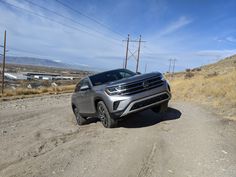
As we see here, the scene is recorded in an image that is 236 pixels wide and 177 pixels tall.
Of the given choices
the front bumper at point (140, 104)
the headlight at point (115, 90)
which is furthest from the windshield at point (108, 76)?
the front bumper at point (140, 104)

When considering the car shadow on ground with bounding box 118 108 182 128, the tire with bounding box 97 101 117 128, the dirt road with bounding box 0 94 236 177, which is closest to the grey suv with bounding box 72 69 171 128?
the tire with bounding box 97 101 117 128

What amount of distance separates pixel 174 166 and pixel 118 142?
1.98m

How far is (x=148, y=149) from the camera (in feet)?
19.0

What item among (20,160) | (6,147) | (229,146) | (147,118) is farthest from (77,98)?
(229,146)

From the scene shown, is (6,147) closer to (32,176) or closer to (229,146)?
(32,176)

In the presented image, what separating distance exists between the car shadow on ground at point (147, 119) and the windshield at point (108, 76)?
1449 mm

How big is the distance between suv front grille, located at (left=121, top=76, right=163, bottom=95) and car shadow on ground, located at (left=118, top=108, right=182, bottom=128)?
0.91 metres

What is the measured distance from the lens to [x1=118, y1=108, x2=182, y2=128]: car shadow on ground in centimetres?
847

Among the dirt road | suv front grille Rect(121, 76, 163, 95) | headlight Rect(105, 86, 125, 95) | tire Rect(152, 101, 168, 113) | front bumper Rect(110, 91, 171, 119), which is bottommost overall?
the dirt road

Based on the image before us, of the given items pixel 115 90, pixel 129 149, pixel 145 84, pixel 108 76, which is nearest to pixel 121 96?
pixel 115 90

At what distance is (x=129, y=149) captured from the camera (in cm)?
585

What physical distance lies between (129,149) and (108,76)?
383cm

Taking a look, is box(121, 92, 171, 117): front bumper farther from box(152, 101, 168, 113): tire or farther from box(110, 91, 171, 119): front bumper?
box(152, 101, 168, 113): tire

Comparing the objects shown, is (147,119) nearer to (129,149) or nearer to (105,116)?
(105,116)
